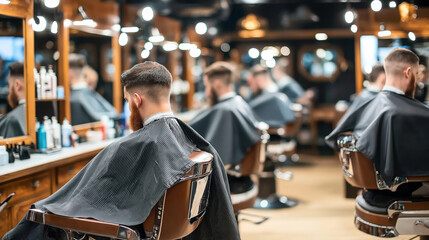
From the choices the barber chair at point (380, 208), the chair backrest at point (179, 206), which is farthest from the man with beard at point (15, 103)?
the barber chair at point (380, 208)

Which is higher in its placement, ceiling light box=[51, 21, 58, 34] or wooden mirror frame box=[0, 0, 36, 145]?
ceiling light box=[51, 21, 58, 34]

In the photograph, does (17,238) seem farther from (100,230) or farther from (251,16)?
(251,16)

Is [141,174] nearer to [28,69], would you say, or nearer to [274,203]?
[28,69]

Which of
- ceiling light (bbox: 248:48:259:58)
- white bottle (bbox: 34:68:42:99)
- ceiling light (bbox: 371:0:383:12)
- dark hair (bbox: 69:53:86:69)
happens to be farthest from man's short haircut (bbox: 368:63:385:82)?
ceiling light (bbox: 248:48:259:58)

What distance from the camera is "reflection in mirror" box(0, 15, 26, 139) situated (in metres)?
2.96

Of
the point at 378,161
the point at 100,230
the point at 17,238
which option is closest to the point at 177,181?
the point at 100,230

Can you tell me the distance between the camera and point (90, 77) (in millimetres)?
4398

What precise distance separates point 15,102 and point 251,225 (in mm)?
2157

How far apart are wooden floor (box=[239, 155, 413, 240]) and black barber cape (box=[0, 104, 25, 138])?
5.97ft

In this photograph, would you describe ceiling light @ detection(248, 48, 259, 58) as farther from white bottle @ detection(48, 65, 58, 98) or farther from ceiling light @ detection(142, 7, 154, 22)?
white bottle @ detection(48, 65, 58, 98)

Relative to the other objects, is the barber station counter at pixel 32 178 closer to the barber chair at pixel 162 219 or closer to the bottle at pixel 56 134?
the bottle at pixel 56 134

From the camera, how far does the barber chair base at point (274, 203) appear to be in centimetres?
488

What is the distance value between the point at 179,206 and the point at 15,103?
5.35ft

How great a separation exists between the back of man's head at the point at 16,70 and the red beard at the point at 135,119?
1.26 metres
